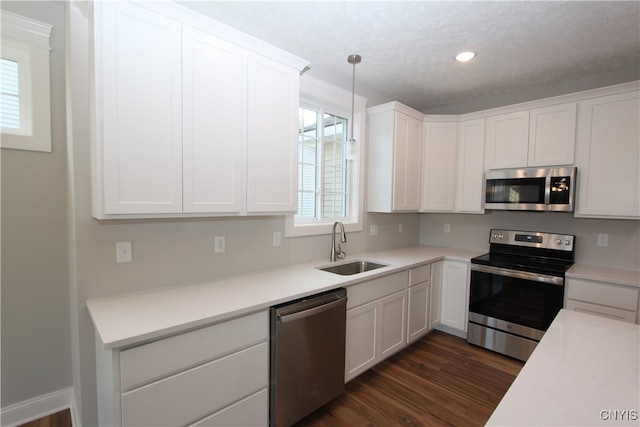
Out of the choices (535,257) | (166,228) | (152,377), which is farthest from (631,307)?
(166,228)

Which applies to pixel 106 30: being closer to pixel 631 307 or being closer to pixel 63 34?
pixel 63 34

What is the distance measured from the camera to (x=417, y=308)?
2.92 m

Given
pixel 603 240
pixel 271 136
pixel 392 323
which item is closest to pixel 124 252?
pixel 271 136

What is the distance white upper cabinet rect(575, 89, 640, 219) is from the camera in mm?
2428

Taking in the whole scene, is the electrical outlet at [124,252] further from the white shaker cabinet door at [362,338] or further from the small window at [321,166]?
the white shaker cabinet door at [362,338]

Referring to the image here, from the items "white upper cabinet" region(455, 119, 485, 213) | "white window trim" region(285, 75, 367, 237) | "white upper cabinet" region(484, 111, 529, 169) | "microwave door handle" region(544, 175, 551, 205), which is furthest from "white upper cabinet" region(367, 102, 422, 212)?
"microwave door handle" region(544, 175, 551, 205)

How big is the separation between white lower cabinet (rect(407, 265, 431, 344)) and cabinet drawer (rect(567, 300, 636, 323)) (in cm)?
114

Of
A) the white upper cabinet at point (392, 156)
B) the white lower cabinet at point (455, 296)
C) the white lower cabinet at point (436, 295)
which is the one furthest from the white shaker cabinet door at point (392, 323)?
the white upper cabinet at point (392, 156)

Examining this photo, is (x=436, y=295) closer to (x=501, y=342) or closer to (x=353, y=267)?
(x=501, y=342)

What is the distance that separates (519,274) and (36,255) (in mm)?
3711

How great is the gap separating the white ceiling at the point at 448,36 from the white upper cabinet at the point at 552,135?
37cm

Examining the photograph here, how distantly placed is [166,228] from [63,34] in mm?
1405

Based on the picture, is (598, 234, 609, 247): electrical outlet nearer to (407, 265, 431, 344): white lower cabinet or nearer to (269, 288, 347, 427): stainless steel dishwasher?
(407, 265, 431, 344): white lower cabinet

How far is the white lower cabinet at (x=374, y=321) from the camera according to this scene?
2227mm
